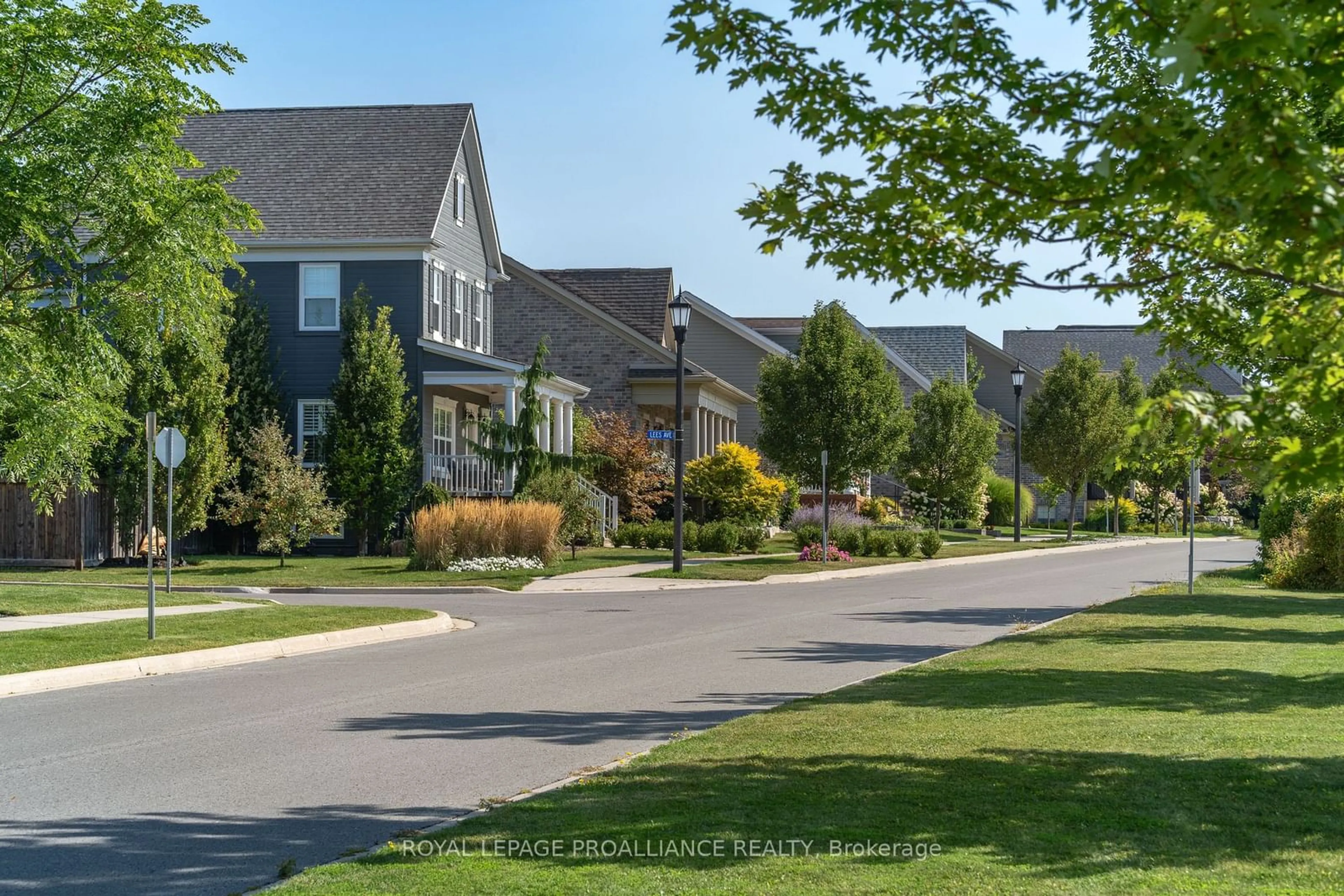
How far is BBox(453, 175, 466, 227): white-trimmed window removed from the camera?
126 feet

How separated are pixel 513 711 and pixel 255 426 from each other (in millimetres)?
25156

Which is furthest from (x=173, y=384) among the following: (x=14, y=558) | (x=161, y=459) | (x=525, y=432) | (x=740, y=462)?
(x=740, y=462)

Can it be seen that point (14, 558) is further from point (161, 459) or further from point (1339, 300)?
point (1339, 300)

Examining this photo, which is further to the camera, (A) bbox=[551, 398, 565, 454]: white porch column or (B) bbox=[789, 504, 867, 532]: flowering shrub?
(B) bbox=[789, 504, 867, 532]: flowering shrub

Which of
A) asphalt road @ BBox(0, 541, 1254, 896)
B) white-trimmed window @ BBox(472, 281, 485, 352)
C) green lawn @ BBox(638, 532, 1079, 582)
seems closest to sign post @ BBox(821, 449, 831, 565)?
green lawn @ BBox(638, 532, 1079, 582)

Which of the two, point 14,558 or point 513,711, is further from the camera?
point 14,558

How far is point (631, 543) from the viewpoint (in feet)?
130

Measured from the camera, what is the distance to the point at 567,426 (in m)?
41.1

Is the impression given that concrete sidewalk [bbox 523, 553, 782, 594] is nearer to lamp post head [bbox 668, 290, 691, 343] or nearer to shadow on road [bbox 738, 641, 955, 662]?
lamp post head [bbox 668, 290, 691, 343]

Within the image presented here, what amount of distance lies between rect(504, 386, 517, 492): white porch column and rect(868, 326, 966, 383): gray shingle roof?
3963 cm

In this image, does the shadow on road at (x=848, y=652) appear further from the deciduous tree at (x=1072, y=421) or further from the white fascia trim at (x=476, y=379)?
the deciduous tree at (x=1072, y=421)

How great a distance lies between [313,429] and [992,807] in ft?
101

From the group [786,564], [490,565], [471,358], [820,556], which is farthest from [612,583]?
[471,358]

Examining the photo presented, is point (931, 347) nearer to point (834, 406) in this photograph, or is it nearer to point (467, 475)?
point (834, 406)
